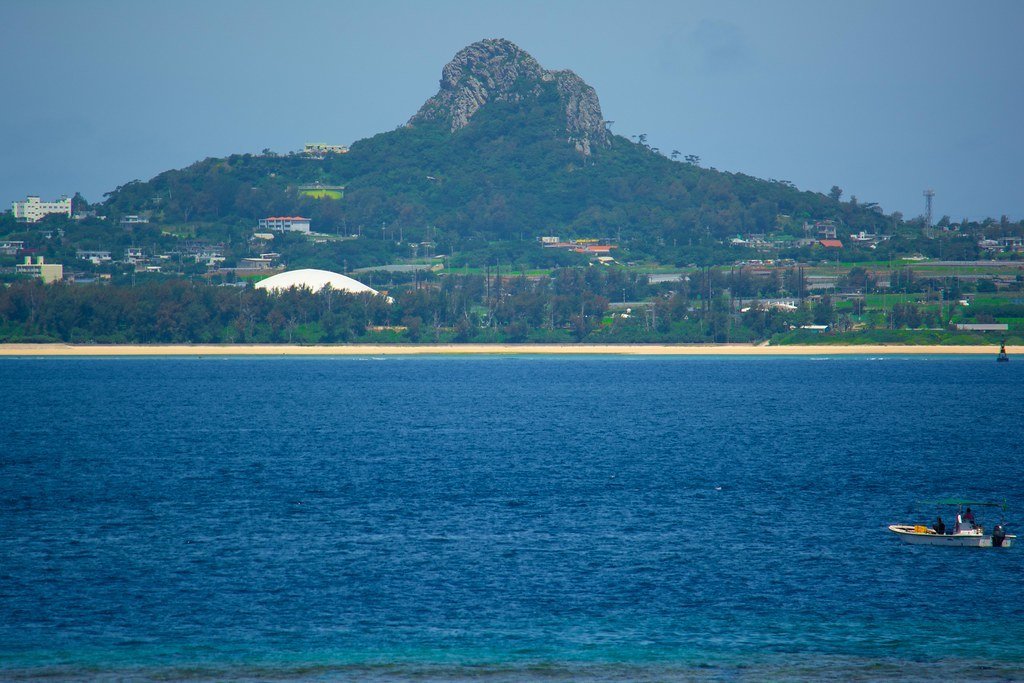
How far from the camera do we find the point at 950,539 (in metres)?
42.3

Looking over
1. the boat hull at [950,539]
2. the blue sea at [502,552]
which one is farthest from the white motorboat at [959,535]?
the blue sea at [502,552]

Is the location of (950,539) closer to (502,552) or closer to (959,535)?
(959,535)

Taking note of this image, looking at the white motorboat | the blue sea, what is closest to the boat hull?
the white motorboat

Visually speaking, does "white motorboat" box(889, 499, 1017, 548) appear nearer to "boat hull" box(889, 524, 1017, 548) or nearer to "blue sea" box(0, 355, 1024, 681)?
"boat hull" box(889, 524, 1017, 548)

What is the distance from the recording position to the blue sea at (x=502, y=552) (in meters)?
30.1

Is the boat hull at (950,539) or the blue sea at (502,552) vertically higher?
the boat hull at (950,539)

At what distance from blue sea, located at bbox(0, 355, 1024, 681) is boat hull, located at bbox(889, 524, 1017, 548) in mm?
452

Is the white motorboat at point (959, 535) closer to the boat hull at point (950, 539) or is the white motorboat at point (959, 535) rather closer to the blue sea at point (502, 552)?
the boat hull at point (950, 539)

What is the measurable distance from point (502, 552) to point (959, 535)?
54.1 ft

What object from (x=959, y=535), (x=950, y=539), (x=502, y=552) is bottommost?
(x=502, y=552)

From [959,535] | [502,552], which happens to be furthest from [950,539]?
[502,552]

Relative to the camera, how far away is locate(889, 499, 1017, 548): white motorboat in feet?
138

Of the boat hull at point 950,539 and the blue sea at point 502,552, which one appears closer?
the blue sea at point 502,552

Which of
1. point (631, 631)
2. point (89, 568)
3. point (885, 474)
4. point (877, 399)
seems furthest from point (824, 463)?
point (877, 399)
